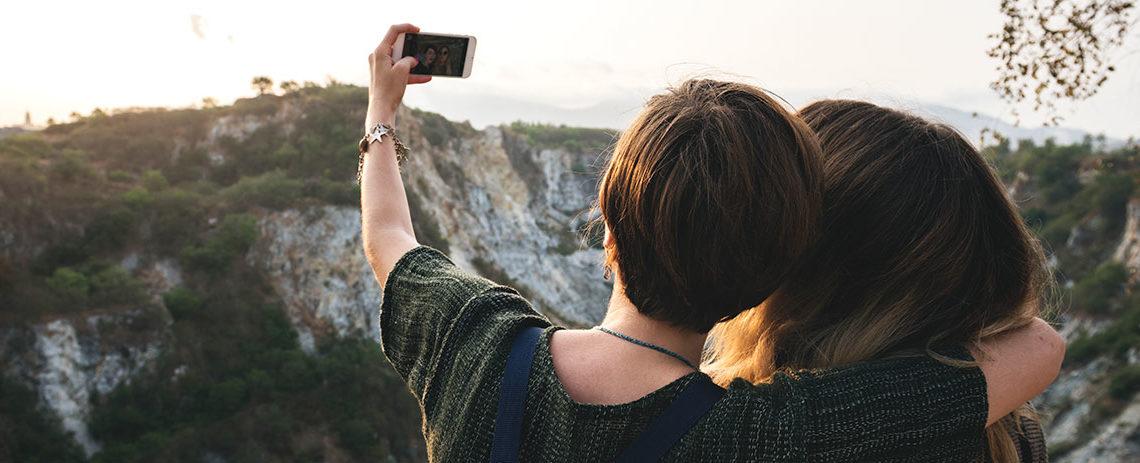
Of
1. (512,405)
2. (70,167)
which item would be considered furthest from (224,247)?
(512,405)

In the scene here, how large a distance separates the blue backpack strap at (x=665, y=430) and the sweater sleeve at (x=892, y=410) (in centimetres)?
16

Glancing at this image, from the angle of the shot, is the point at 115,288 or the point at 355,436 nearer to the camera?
the point at 115,288

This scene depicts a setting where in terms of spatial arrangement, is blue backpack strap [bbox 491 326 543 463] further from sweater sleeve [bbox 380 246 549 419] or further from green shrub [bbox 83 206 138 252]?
green shrub [bbox 83 206 138 252]

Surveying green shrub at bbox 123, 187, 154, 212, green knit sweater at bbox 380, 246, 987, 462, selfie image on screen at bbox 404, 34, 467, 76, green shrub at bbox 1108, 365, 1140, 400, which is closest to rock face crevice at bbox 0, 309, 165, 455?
green shrub at bbox 123, 187, 154, 212

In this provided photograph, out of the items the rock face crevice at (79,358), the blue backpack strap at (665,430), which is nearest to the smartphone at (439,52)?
the blue backpack strap at (665,430)

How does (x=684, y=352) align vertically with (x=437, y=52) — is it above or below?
below

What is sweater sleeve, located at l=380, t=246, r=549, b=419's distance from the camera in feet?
3.34

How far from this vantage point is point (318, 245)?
18703mm

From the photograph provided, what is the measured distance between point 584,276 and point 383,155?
2916 cm

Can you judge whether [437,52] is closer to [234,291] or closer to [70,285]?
[70,285]

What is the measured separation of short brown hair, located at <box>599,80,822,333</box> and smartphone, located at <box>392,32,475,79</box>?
0.74 metres

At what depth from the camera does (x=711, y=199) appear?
2.96 feet

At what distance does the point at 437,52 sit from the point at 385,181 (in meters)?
0.43

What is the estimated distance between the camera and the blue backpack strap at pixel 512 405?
955 mm
